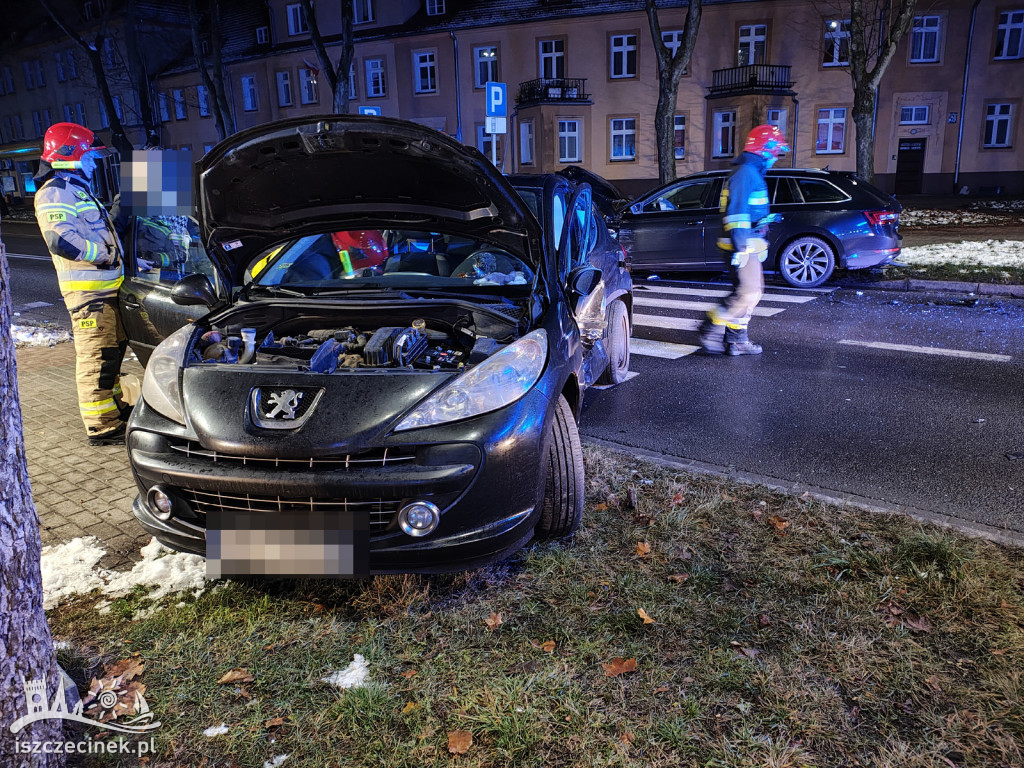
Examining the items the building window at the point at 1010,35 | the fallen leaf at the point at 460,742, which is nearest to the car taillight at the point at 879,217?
the fallen leaf at the point at 460,742

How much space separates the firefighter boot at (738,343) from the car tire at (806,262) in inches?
169

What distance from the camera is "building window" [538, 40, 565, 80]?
35.7 m

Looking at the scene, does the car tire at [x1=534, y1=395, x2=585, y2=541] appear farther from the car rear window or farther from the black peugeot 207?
the car rear window

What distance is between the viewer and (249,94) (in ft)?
146

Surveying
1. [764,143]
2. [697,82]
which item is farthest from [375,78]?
→ [764,143]

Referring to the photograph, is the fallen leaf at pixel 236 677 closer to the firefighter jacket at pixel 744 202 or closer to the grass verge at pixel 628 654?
the grass verge at pixel 628 654

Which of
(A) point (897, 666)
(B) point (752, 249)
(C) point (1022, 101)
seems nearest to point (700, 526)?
(A) point (897, 666)

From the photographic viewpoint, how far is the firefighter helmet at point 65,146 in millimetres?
4934

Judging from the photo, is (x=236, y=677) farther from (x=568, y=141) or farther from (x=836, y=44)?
(x=836, y=44)

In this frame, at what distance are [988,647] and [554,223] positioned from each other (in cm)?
298

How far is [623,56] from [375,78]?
45.3ft

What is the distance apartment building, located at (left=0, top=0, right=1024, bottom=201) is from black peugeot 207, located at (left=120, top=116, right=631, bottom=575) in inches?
1004

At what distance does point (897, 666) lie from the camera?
2.62m

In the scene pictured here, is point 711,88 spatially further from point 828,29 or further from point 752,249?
point 752,249
